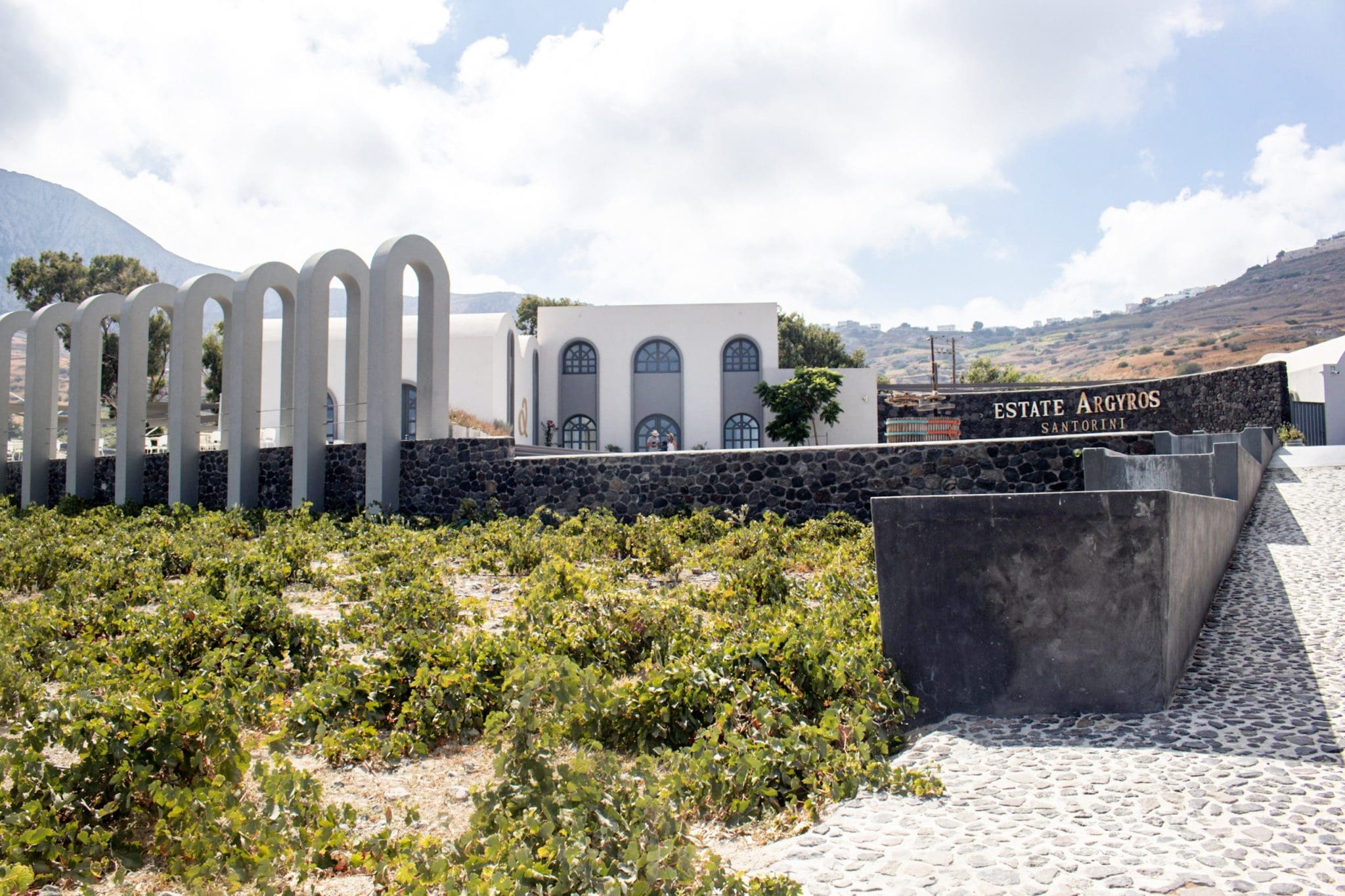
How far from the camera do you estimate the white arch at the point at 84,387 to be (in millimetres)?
19453

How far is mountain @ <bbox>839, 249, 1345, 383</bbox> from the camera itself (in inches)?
3019

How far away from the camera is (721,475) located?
41.0ft

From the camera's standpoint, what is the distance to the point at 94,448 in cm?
1980

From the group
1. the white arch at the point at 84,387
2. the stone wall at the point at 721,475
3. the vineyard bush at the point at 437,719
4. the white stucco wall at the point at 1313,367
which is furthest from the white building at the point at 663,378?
the vineyard bush at the point at 437,719

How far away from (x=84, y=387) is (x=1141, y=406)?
2356 cm

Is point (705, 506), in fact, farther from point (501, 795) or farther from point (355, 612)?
point (501, 795)

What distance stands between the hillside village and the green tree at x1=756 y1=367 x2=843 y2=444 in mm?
32233

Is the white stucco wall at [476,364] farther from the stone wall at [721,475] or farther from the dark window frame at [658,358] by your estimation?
the stone wall at [721,475]

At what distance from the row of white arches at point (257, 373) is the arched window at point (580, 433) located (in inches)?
512

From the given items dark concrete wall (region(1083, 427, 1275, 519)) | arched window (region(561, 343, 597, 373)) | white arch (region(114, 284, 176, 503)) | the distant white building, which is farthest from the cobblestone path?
the distant white building

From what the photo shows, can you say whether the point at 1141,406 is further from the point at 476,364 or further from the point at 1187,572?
the point at 1187,572

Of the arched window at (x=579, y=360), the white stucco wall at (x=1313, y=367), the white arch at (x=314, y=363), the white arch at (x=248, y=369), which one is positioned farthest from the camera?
the arched window at (x=579, y=360)

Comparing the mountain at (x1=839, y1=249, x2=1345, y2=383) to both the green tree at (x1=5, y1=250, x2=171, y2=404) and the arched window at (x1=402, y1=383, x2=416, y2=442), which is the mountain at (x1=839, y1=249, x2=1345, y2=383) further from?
the green tree at (x1=5, y1=250, x2=171, y2=404)

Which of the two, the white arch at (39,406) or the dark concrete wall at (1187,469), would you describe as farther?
the white arch at (39,406)
